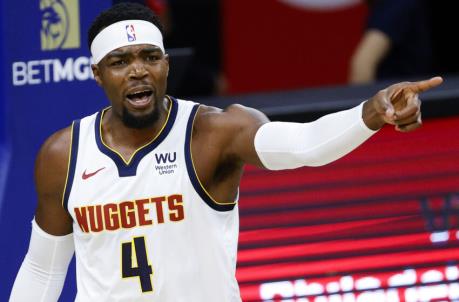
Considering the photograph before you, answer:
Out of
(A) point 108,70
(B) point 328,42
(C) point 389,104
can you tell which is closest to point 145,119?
(A) point 108,70

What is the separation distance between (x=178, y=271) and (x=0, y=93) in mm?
1376

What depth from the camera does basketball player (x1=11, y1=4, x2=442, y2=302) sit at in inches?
191

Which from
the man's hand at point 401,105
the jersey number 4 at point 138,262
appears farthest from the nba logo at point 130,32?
the man's hand at point 401,105

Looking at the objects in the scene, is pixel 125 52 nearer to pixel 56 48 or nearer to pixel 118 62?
pixel 118 62

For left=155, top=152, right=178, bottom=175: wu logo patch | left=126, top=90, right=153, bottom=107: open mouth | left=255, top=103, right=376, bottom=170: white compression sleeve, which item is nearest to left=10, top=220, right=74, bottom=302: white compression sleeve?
left=155, top=152, right=178, bottom=175: wu logo patch

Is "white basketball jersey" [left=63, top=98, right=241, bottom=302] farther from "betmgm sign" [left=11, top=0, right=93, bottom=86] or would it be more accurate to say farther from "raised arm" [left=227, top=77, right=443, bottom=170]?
"betmgm sign" [left=11, top=0, right=93, bottom=86]

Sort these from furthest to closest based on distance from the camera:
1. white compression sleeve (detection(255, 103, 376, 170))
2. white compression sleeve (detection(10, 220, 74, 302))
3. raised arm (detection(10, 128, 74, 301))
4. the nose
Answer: white compression sleeve (detection(10, 220, 74, 302)), raised arm (detection(10, 128, 74, 301)), the nose, white compression sleeve (detection(255, 103, 376, 170))

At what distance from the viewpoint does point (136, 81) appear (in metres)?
4.79

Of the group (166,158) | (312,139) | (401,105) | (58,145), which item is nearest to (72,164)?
(58,145)

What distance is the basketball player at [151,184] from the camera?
15.9 feet

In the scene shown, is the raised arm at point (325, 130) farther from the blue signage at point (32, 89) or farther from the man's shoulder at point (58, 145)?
the blue signage at point (32, 89)

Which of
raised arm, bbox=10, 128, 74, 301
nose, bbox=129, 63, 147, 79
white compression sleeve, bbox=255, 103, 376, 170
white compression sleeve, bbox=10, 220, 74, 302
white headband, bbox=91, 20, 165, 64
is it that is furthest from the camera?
white compression sleeve, bbox=10, 220, 74, 302

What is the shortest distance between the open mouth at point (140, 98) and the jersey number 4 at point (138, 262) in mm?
442

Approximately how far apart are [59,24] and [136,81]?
1.16 m
